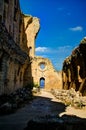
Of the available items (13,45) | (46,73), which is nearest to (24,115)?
(13,45)

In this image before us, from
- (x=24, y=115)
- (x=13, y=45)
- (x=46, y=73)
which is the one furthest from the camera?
(x=46, y=73)

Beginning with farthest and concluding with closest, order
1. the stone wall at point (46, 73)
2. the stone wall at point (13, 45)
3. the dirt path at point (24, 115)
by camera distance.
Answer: the stone wall at point (46, 73)
the stone wall at point (13, 45)
the dirt path at point (24, 115)

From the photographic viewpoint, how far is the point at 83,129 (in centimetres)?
691

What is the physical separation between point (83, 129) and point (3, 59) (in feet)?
39.1

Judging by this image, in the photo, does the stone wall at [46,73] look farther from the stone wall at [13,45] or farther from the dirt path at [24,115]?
the dirt path at [24,115]

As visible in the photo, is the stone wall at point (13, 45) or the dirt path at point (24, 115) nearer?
the dirt path at point (24, 115)

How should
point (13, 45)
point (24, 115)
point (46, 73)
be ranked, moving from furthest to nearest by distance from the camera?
1. point (46, 73)
2. point (13, 45)
3. point (24, 115)

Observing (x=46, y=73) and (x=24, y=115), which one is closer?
(x=24, y=115)

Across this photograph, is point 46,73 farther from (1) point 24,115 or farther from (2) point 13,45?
(1) point 24,115

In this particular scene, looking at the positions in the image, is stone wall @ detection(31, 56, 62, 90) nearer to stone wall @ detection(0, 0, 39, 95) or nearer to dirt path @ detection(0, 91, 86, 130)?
stone wall @ detection(0, 0, 39, 95)

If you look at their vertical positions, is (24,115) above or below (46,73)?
below

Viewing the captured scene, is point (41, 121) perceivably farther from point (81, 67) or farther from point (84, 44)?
point (81, 67)

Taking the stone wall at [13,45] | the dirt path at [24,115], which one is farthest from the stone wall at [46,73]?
the dirt path at [24,115]

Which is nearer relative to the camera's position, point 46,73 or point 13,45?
point 13,45
